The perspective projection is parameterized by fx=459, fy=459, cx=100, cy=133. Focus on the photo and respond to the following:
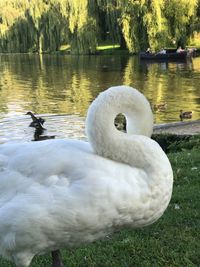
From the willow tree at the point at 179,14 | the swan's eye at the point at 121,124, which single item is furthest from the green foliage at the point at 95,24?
the swan's eye at the point at 121,124

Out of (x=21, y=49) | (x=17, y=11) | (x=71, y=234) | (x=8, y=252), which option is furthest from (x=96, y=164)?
(x=17, y=11)

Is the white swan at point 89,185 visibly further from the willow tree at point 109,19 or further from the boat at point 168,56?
the willow tree at point 109,19

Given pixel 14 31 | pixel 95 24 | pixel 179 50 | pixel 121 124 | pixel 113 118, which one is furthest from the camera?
pixel 14 31

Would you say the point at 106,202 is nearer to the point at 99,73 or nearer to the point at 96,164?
the point at 96,164

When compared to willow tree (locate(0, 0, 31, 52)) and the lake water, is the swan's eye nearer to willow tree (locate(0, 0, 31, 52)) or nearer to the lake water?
the lake water

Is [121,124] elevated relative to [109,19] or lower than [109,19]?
lower

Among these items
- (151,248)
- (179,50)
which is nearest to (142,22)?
(179,50)

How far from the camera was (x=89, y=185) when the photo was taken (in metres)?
2.84

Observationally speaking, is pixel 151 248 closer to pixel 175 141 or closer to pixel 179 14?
pixel 175 141

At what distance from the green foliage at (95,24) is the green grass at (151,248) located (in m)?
39.9

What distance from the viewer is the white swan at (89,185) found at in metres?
2.83

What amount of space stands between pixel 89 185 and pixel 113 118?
0.50 metres

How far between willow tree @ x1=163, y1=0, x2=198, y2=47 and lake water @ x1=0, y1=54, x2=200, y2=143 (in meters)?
3.34

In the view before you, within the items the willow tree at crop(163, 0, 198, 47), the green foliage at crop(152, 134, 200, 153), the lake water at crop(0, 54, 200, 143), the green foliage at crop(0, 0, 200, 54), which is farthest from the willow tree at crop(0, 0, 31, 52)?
the green foliage at crop(152, 134, 200, 153)
